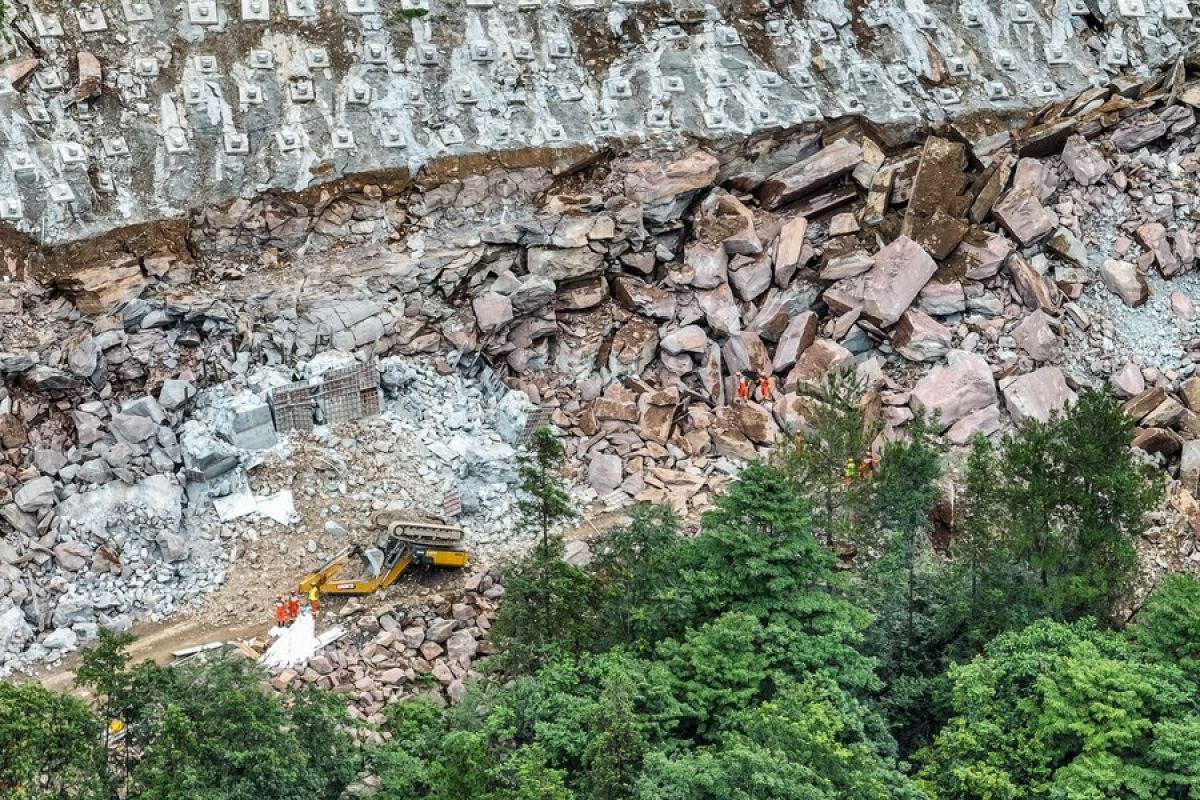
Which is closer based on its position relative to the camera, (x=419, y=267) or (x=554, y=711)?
(x=554, y=711)

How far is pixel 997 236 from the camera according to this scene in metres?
34.4

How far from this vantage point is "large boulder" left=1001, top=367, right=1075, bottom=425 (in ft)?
106

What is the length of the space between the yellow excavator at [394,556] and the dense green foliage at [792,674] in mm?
1479

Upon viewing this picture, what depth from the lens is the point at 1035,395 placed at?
32312 mm

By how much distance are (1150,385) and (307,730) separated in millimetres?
17849

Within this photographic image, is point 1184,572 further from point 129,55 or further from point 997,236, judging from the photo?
point 129,55

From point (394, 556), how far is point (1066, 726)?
1121 cm

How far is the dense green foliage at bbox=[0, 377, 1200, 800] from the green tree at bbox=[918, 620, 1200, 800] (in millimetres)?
47

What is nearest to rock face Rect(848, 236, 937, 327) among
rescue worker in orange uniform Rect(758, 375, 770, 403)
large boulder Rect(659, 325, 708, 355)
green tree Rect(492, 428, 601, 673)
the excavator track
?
rescue worker in orange uniform Rect(758, 375, 770, 403)

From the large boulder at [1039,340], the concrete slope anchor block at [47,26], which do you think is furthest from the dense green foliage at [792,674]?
the concrete slope anchor block at [47,26]

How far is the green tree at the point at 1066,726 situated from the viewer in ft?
81.4

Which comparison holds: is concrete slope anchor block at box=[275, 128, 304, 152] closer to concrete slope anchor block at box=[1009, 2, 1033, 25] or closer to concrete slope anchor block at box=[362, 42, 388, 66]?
concrete slope anchor block at box=[362, 42, 388, 66]

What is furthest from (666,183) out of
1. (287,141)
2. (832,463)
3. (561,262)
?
(832,463)

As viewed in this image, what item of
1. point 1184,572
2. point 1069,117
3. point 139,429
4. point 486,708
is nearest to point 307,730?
point 486,708
